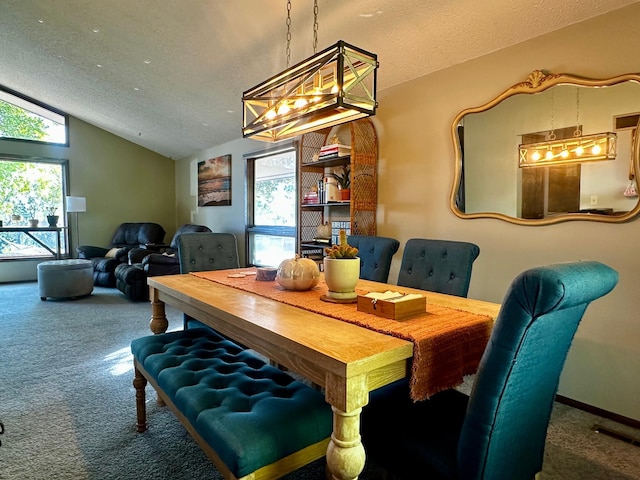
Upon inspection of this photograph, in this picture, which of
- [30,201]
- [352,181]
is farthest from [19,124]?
[352,181]

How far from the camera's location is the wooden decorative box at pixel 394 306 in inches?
53.7

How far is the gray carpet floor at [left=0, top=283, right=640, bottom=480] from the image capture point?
1.68 metres

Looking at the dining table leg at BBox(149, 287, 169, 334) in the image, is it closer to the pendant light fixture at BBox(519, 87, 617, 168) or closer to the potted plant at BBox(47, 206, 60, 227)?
the pendant light fixture at BBox(519, 87, 617, 168)

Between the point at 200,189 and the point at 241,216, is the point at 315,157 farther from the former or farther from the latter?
the point at 200,189

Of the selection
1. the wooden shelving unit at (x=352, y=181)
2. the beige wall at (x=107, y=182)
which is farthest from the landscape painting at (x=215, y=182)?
the wooden shelving unit at (x=352, y=181)

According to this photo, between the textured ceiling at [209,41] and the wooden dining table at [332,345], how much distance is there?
1684 mm

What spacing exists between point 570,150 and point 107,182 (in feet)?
23.0

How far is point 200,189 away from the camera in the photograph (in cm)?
664

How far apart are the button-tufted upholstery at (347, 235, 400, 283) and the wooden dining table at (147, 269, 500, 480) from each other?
0.63 metres

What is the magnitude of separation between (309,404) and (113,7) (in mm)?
3343

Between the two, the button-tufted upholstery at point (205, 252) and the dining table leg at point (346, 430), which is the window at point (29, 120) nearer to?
the button-tufted upholstery at point (205, 252)

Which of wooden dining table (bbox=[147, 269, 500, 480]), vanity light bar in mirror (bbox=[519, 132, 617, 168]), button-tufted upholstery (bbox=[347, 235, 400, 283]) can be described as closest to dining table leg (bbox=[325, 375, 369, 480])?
wooden dining table (bbox=[147, 269, 500, 480])

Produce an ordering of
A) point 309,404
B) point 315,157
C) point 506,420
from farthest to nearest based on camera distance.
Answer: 1. point 315,157
2. point 309,404
3. point 506,420

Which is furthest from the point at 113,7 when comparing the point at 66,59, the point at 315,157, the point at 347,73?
the point at 347,73
